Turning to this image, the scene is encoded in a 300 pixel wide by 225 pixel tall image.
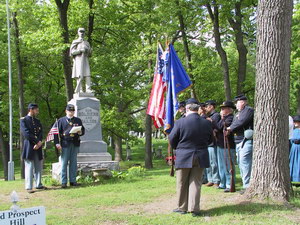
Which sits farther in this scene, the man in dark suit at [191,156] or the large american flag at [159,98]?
the large american flag at [159,98]

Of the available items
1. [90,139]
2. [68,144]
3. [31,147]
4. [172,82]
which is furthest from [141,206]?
[90,139]

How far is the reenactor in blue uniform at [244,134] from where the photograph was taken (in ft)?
24.6

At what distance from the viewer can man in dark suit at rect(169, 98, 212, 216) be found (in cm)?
593

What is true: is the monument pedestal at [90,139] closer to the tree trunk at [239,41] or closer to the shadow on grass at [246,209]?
the shadow on grass at [246,209]

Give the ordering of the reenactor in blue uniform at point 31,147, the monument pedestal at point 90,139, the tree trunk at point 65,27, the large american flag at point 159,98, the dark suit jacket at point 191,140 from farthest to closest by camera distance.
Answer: the tree trunk at point 65,27 → the monument pedestal at point 90,139 → the large american flag at point 159,98 → the reenactor in blue uniform at point 31,147 → the dark suit jacket at point 191,140

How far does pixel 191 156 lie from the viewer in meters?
5.91

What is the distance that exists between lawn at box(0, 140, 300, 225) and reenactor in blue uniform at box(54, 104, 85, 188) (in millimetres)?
447

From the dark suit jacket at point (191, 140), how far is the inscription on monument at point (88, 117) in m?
5.71

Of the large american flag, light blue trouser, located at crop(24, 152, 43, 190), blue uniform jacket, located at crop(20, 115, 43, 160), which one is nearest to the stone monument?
light blue trouser, located at crop(24, 152, 43, 190)

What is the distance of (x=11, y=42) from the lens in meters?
21.2

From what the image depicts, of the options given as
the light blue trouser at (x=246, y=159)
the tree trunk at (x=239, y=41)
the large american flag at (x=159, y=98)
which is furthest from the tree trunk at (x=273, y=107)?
the tree trunk at (x=239, y=41)

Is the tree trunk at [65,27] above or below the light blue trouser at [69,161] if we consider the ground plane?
above

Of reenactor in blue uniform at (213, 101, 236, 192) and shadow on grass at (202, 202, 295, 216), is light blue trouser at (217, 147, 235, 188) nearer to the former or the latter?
reenactor in blue uniform at (213, 101, 236, 192)

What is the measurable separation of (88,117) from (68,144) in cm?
201
